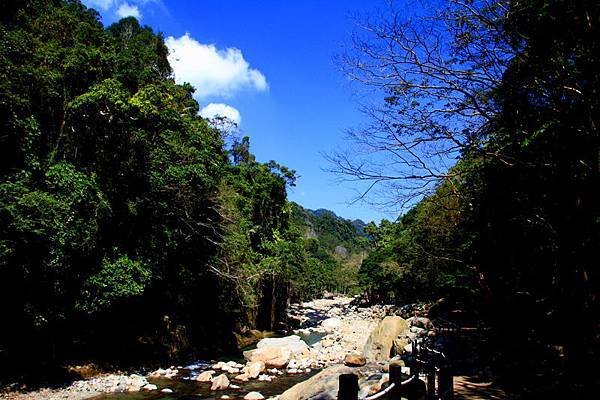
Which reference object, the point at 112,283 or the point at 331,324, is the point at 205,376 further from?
the point at 331,324

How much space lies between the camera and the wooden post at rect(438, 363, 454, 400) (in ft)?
16.5

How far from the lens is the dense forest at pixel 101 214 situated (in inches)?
455

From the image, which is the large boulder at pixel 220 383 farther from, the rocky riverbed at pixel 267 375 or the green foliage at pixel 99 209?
the green foliage at pixel 99 209

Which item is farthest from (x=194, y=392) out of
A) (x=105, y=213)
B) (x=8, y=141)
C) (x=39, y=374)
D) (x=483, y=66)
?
(x=483, y=66)

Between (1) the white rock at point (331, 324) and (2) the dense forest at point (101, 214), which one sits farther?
(1) the white rock at point (331, 324)

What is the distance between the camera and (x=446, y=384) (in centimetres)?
507

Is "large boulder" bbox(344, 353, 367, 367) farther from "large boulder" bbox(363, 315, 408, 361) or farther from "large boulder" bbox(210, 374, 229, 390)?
"large boulder" bbox(210, 374, 229, 390)

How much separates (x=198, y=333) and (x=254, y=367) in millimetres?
5350

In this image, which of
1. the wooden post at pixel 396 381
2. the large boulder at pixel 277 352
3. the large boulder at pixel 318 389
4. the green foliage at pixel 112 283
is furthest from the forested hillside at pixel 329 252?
the wooden post at pixel 396 381

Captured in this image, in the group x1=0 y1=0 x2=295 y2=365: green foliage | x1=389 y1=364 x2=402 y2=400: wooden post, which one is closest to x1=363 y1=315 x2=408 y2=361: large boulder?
x1=0 y1=0 x2=295 y2=365: green foliage

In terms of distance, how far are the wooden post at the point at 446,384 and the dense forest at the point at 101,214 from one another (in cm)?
1040

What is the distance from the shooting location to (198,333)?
19766 millimetres

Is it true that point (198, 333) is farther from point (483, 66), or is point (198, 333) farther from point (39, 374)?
point (483, 66)

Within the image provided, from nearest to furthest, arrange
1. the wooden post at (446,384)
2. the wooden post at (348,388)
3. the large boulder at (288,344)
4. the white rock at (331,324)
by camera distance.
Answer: the wooden post at (348,388)
the wooden post at (446,384)
the large boulder at (288,344)
the white rock at (331,324)
